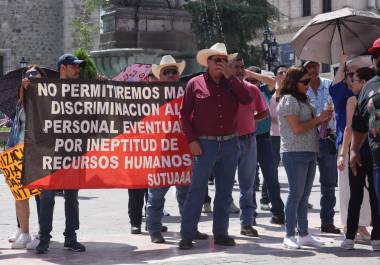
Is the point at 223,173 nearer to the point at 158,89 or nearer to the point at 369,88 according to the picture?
the point at 158,89

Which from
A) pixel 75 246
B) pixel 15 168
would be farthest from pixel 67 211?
pixel 15 168

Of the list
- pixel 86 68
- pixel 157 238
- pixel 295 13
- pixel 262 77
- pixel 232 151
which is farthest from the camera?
pixel 295 13

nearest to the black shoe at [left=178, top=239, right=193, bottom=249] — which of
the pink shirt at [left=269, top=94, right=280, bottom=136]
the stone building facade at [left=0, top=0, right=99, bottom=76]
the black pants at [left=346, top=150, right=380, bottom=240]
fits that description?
the black pants at [left=346, top=150, right=380, bottom=240]

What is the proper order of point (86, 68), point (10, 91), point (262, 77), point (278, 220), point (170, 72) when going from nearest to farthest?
point (86, 68) < point (10, 91) < point (170, 72) < point (262, 77) < point (278, 220)

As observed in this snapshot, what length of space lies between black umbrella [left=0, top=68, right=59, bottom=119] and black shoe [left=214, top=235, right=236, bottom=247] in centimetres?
253

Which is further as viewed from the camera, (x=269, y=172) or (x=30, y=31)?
(x=30, y=31)

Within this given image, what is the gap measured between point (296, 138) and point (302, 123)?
16cm

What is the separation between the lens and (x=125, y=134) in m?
9.05

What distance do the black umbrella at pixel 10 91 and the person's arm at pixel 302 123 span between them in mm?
2668

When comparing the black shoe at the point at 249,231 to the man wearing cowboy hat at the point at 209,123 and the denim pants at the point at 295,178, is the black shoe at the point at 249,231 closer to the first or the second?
the man wearing cowboy hat at the point at 209,123

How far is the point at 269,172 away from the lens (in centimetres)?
1114

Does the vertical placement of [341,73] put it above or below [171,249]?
above

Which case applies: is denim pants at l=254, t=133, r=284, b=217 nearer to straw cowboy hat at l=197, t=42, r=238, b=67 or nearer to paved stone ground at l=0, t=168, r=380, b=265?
paved stone ground at l=0, t=168, r=380, b=265

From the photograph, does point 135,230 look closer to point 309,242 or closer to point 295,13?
point 309,242
